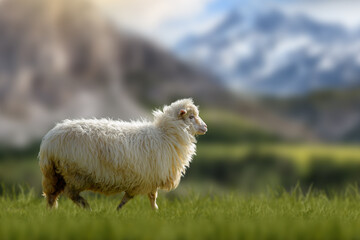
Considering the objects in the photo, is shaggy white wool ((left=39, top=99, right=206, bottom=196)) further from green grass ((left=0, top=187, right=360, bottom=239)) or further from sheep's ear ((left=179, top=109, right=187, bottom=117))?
green grass ((left=0, top=187, right=360, bottom=239))

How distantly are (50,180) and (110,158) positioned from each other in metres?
0.94

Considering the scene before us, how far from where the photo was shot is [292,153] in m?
72.2

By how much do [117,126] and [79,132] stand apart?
0.62m

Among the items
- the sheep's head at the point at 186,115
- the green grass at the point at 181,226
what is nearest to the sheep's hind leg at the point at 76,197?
the green grass at the point at 181,226

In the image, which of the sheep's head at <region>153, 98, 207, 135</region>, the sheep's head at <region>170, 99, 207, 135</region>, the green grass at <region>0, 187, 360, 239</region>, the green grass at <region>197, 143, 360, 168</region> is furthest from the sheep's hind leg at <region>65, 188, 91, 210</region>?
the green grass at <region>197, 143, 360, 168</region>

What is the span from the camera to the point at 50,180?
6.40m

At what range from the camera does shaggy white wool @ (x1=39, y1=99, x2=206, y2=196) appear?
6.23 metres

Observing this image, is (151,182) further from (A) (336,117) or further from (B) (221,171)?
(A) (336,117)

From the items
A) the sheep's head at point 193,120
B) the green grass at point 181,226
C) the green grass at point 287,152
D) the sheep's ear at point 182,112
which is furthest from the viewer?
the green grass at point 287,152

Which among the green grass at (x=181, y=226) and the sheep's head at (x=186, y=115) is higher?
the sheep's head at (x=186, y=115)

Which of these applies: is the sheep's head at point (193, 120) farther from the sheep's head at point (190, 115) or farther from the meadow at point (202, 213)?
the meadow at point (202, 213)

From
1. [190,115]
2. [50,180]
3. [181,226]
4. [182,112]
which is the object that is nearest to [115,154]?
[50,180]

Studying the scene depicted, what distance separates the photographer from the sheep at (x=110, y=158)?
20.5 ft

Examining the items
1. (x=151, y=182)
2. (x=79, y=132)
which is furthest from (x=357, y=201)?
(x=79, y=132)
